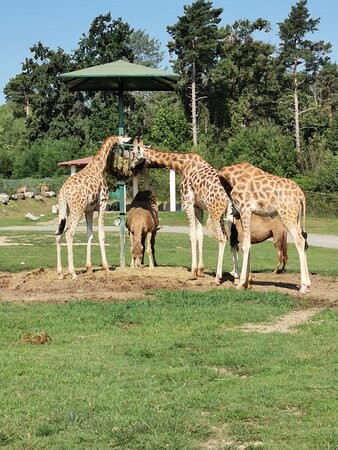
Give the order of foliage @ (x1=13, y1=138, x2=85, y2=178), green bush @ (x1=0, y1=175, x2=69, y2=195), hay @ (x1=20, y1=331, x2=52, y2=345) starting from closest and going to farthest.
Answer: hay @ (x1=20, y1=331, x2=52, y2=345), green bush @ (x1=0, y1=175, x2=69, y2=195), foliage @ (x1=13, y1=138, x2=85, y2=178)

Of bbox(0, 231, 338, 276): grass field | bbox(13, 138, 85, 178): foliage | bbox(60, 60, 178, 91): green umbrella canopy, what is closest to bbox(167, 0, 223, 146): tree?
bbox(13, 138, 85, 178): foliage

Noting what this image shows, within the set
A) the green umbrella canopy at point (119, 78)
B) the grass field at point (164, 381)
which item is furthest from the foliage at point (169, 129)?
the grass field at point (164, 381)

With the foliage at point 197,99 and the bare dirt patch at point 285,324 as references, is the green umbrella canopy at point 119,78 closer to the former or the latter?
the bare dirt patch at point 285,324

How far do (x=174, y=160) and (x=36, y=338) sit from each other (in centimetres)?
758

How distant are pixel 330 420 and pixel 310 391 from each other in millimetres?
847

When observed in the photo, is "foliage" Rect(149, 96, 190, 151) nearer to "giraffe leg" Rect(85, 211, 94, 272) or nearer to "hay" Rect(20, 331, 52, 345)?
"giraffe leg" Rect(85, 211, 94, 272)

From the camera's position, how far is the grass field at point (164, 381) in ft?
21.2

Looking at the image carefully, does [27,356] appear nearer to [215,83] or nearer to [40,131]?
[215,83]

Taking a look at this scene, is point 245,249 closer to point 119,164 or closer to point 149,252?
point 149,252

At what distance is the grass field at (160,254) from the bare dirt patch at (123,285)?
3018 mm

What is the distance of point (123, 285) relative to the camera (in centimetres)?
1531

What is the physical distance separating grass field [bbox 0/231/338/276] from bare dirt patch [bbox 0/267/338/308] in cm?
302

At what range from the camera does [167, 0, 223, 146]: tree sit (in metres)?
68.0

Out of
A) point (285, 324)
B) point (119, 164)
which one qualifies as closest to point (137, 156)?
point (119, 164)
